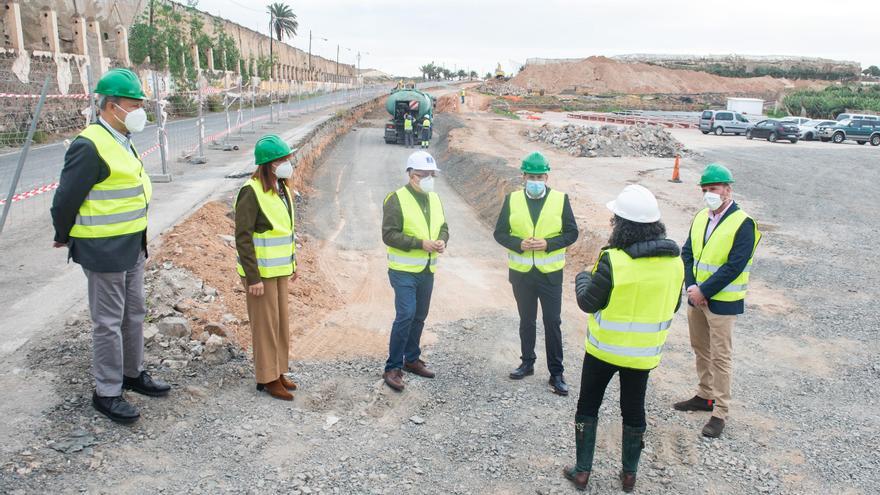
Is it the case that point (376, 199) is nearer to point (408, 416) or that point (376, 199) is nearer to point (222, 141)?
point (222, 141)

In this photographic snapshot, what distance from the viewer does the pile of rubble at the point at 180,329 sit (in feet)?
16.5

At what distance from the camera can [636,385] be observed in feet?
12.6

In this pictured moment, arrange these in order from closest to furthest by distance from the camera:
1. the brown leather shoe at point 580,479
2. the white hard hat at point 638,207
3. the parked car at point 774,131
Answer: the white hard hat at point 638,207
the brown leather shoe at point 580,479
the parked car at point 774,131

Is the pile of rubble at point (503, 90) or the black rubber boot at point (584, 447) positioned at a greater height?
the pile of rubble at point (503, 90)

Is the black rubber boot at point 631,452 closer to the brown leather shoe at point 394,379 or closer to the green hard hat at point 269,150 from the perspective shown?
the brown leather shoe at point 394,379

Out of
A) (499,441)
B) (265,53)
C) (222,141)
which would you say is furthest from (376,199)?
(265,53)

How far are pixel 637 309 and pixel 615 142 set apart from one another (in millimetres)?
23034

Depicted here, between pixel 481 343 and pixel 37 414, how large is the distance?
3975 mm

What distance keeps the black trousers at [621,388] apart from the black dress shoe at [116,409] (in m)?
2.91

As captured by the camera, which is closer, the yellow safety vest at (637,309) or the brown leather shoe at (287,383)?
the yellow safety vest at (637,309)

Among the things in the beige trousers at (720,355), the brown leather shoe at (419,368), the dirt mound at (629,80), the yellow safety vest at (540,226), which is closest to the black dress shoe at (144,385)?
the brown leather shoe at (419,368)

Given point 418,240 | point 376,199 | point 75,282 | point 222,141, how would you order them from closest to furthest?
point 418,240 → point 75,282 → point 376,199 → point 222,141

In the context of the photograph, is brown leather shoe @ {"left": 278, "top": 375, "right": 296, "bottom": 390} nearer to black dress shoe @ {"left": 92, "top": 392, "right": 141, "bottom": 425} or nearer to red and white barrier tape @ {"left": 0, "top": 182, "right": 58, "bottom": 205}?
black dress shoe @ {"left": 92, "top": 392, "right": 141, "bottom": 425}

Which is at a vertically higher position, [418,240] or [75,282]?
[418,240]
